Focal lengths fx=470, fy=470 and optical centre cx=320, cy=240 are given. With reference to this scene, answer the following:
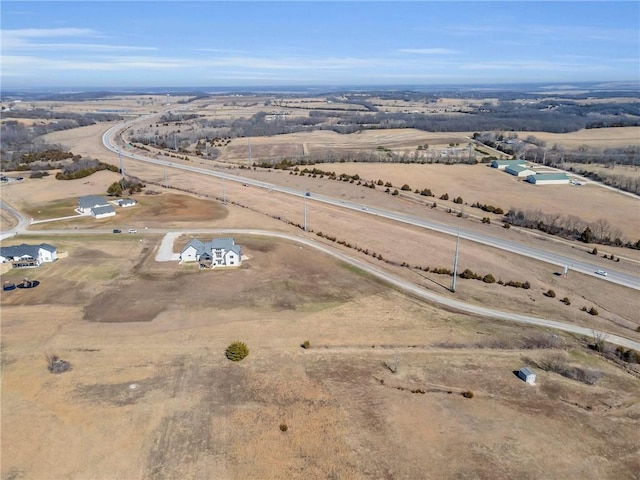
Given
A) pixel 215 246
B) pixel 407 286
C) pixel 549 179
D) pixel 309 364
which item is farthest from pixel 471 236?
pixel 549 179

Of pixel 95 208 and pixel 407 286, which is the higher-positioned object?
pixel 95 208

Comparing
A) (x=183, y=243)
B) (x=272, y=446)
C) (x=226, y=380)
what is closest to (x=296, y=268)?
(x=183, y=243)

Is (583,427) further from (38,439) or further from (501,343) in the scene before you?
(38,439)

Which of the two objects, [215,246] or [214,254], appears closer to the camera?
[214,254]

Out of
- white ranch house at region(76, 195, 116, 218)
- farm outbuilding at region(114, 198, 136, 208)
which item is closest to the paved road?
farm outbuilding at region(114, 198, 136, 208)

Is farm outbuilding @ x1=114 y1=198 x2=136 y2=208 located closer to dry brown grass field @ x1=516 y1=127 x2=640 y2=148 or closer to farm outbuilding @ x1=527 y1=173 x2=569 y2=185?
farm outbuilding @ x1=527 y1=173 x2=569 y2=185

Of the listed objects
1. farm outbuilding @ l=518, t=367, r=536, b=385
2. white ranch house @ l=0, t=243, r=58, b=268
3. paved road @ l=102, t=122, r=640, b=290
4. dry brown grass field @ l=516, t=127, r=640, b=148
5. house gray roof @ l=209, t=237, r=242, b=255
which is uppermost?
dry brown grass field @ l=516, t=127, r=640, b=148

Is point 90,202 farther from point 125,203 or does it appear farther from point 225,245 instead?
point 225,245
